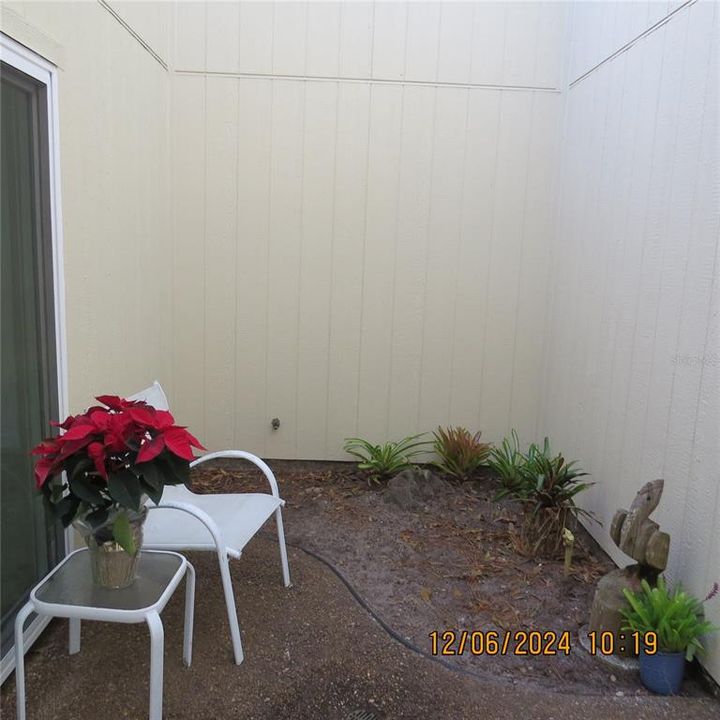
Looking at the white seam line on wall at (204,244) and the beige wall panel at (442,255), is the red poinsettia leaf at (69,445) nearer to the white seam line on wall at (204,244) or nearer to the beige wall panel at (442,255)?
the white seam line on wall at (204,244)

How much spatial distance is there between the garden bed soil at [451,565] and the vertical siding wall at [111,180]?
121 cm

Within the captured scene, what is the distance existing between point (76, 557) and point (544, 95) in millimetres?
3635

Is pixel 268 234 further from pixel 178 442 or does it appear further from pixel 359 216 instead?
pixel 178 442

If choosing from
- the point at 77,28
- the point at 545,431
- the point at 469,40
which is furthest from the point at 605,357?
the point at 77,28

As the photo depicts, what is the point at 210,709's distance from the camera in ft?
6.48

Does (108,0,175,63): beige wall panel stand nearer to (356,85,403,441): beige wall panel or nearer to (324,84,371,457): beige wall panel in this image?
(324,84,371,457): beige wall panel

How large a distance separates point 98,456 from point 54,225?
1021 mm

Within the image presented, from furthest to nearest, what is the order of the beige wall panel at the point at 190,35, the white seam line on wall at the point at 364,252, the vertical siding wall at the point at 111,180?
the white seam line on wall at the point at 364,252 < the beige wall panel at the point at 190,35 < the vertical siding wall at the point at 111,180

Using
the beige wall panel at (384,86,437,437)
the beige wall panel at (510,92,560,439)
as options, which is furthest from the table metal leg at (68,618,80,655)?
the beige wall panel at (510,92,560,439)

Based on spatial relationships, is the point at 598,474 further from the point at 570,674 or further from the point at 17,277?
the point at 17,277

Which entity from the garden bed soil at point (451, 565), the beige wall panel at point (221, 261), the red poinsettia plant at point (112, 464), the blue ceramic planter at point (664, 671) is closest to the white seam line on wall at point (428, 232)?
the garden bed soil at point (451, 565)

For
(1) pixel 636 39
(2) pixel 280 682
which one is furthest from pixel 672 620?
(1) pixel 636 39

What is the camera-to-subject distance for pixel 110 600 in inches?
70.8

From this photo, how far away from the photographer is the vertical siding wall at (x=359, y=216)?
12.7ft
